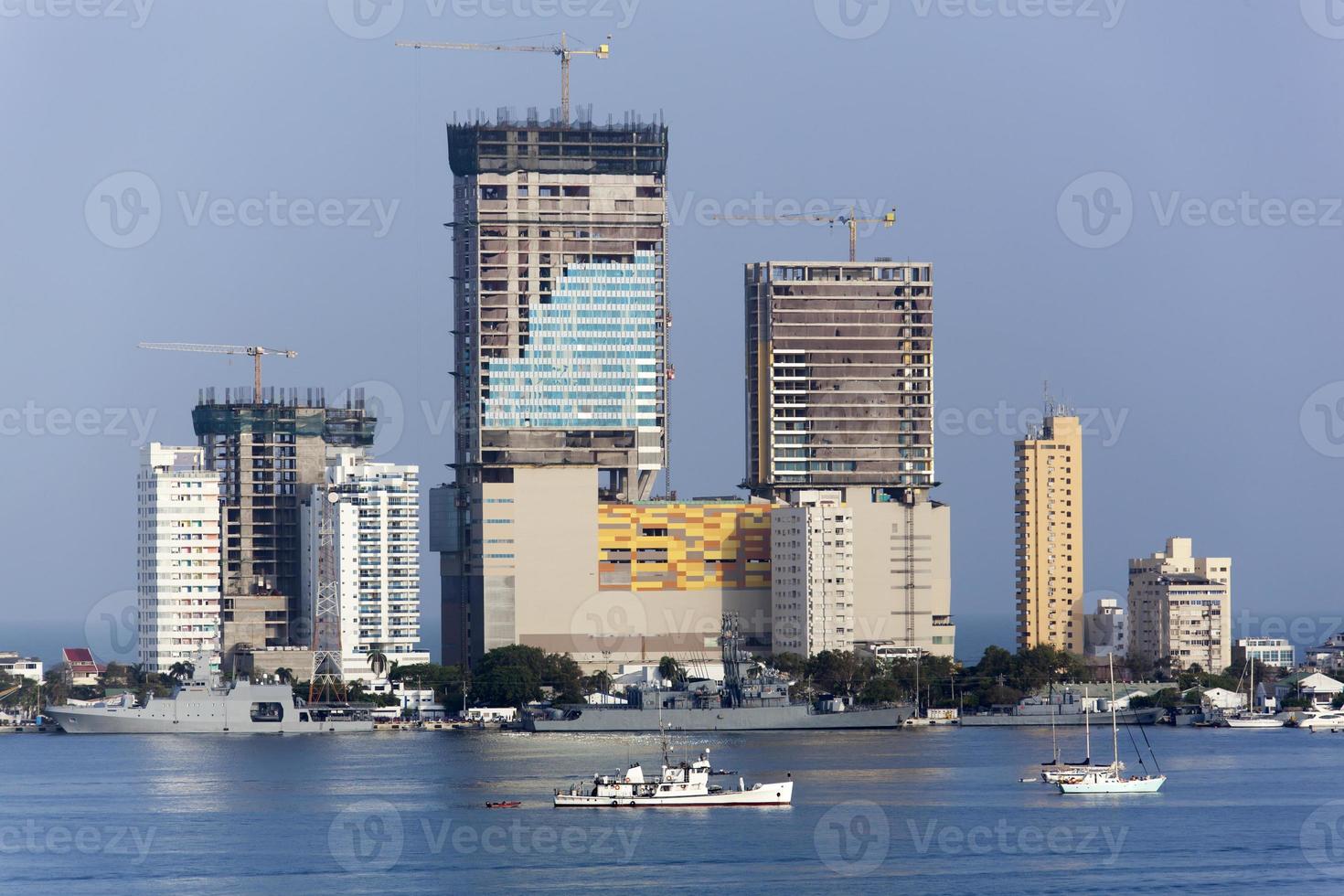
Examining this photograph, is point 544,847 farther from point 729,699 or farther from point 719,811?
point 729,699

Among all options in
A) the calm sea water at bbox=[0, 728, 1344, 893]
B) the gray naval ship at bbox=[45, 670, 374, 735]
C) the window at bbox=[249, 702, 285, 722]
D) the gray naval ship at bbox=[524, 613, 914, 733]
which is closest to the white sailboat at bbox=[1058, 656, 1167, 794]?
the calm sea water at bbox=[0, 728, 1344, 893]

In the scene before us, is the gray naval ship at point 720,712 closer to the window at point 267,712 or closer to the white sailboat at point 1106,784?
the window at point 267,712

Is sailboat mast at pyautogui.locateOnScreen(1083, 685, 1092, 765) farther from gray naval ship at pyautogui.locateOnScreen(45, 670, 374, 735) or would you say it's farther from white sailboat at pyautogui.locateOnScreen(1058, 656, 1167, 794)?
gray naval ship at pyautogui.locateOnScreen(45, 670, 374, 735)

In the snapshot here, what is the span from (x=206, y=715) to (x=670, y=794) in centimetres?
7481

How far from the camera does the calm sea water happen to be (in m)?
103

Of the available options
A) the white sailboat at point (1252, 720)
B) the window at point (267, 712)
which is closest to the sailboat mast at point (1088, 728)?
the white sailboat at point (1252, 720)

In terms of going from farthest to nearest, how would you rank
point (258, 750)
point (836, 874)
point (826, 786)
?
point (258, 750) < point (826, 786) < point (836, 874)

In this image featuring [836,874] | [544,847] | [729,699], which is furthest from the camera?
[729,699]

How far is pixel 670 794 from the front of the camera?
124 m

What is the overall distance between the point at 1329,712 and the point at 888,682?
33376 mm

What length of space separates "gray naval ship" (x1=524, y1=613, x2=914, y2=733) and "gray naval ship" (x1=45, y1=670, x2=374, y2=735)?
1775 cm

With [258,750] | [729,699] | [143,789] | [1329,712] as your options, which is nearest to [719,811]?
[143,789]

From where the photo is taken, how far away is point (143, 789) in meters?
139

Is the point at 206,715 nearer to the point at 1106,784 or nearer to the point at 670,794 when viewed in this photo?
the point at 670,794
